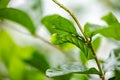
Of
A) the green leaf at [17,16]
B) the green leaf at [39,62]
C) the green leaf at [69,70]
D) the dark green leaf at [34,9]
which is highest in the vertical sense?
the dark green leaf at [34,9]

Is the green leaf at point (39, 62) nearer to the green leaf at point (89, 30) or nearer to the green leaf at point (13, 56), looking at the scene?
the green leaf at point (13, 56)

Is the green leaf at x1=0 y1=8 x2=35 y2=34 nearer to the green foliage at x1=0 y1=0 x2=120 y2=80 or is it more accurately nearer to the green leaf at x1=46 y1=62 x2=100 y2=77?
the green foliage at x1=0 y1=0 x2=120 y2=80

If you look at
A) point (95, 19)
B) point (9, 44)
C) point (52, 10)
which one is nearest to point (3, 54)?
point (9, 44)

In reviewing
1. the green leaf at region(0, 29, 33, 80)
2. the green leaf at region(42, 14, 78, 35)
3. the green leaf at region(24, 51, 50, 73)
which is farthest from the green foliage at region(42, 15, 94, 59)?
the green leaf at region(0, 29, 33, 80)

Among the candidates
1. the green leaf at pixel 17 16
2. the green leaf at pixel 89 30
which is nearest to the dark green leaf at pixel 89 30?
the green leaf at pixel 89 30

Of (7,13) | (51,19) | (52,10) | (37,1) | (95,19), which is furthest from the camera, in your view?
(95,19)

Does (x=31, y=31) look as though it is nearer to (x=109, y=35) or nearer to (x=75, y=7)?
(x=109, y=35)
